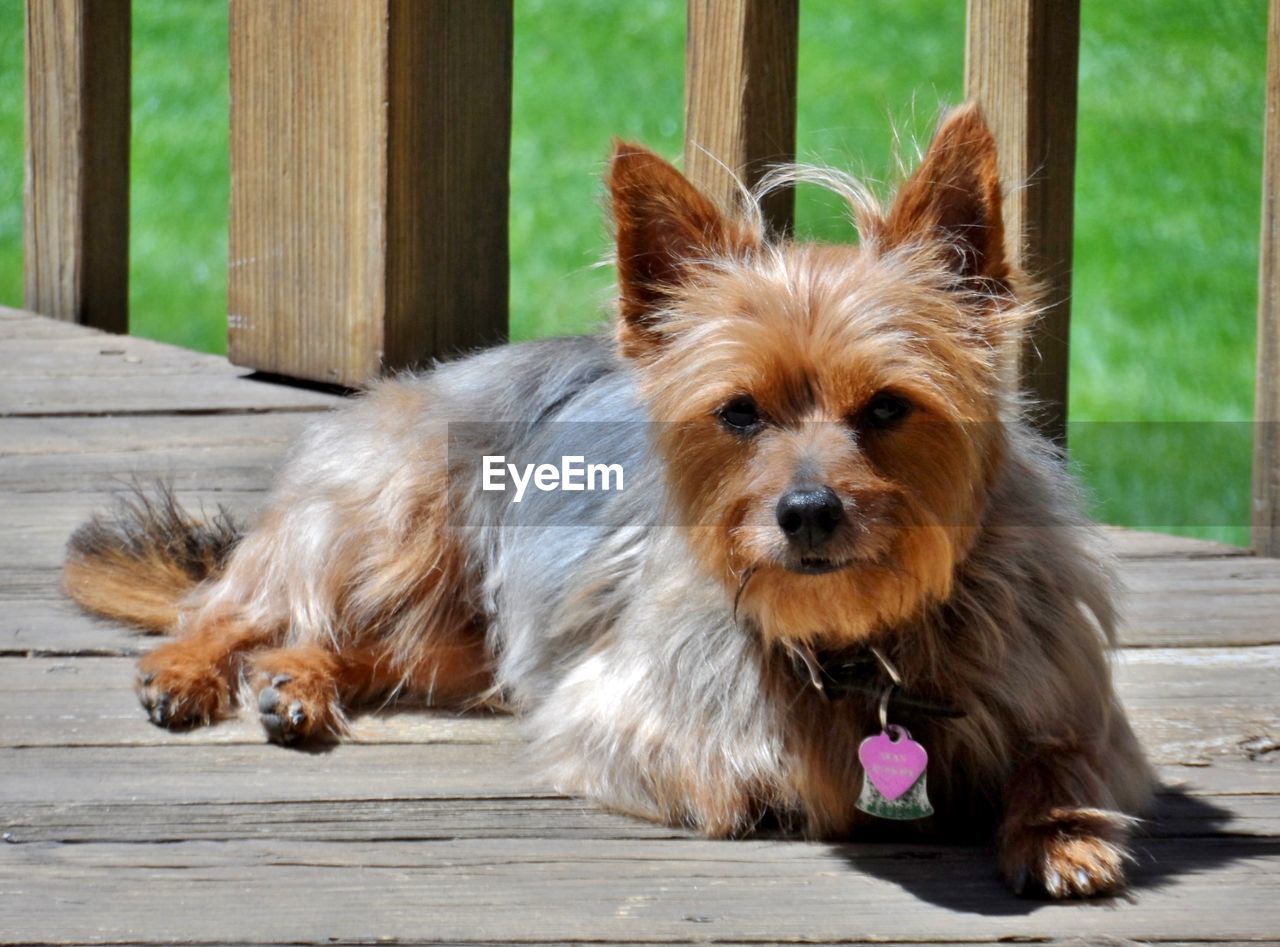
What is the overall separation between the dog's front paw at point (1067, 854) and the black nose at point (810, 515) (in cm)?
58

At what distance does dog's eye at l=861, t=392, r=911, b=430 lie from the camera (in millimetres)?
2695

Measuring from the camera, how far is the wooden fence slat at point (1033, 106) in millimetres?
4039

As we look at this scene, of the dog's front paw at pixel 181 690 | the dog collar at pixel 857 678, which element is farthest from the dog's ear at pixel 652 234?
the dog's front paw at pixel 181 690

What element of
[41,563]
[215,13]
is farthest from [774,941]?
[215,13]

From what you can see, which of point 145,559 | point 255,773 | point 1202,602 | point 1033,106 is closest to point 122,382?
point 145,559

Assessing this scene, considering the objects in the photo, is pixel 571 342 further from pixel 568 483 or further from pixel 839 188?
pixel 839 188

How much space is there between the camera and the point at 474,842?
9.24 feet

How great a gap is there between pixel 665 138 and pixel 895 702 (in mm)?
6379

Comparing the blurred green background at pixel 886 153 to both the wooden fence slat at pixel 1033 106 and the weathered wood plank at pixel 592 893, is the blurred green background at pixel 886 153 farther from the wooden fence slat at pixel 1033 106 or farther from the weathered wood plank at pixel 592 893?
the weathered wood plank at pixel 592 893

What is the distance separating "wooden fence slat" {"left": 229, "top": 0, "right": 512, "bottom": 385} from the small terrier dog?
1.45 metres

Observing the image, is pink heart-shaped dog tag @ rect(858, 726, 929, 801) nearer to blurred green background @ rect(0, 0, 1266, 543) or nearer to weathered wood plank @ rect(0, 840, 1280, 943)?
weathered wood plank @ rect(0, 840, 1280, 943)

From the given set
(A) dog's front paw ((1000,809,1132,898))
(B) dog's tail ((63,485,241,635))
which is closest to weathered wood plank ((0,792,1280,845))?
(A) dog's front paw ((1000,809,1132,898))

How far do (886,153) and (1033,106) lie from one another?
318 centimetres

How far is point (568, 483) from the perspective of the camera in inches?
146
